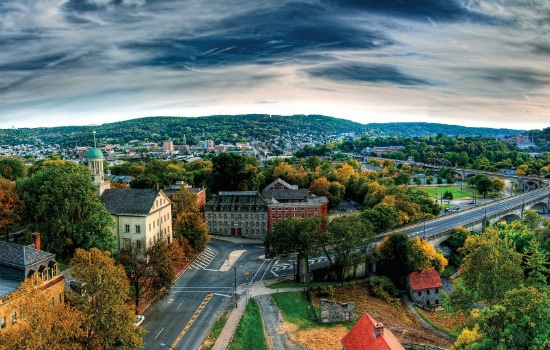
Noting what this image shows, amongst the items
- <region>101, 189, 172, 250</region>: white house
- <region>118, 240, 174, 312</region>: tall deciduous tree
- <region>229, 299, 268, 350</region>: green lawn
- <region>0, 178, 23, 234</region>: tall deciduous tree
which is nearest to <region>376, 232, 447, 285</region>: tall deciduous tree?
<region>229, 299, 268, 350</region>: green lawn

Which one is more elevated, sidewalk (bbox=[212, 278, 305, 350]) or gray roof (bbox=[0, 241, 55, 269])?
gray roof (bbox=[0, 241, 55, 269])

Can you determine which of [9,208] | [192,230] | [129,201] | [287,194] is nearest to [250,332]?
[192,230]

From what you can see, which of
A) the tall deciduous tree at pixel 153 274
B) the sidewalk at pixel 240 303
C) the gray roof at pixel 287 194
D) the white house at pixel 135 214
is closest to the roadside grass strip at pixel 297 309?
the sidewalk at pixel 240 303

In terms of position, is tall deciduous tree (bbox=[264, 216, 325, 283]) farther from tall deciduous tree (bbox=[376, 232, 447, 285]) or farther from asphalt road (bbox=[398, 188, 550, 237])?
asphalt road (bbox=[398, 188, 550, 237])

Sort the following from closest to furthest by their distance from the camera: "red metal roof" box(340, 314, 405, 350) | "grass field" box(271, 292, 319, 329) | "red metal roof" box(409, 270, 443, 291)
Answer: "red metal roof" box(340, 314, 405, 350) → "grass field" box(271, 292, 319, 329) → "red metal roof" box(409, 270, 443, 291)

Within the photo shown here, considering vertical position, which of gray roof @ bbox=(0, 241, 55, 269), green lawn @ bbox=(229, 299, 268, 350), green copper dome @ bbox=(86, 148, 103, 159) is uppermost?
green copper dome @ bbox=(86, 148, 103, 159)

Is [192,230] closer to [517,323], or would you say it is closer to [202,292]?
[202,292]

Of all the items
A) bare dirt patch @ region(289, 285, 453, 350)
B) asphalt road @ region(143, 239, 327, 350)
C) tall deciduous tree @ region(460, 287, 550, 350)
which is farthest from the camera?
bare dirt patch @ region(289, 285, 453, 350)

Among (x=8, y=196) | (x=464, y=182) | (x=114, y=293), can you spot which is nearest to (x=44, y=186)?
(x=8, y=196)
